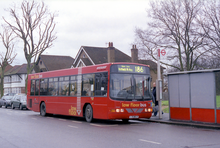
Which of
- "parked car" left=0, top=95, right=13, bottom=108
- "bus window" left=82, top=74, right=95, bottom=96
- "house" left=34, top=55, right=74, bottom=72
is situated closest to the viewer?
"bus window" left=82, top=74, right=95, bottom=96

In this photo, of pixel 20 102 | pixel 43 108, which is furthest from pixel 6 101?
pixel 43 108

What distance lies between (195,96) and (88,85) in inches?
217

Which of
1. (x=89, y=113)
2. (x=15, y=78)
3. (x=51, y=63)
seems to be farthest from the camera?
(x=15, y=78)

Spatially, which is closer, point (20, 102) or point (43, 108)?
point (43, 108)

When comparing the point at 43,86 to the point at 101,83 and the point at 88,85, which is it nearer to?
the point at 88,85

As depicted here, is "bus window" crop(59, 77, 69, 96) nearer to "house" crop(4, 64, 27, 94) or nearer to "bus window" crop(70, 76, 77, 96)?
"bus window" crop(70, 76, 77, 96)

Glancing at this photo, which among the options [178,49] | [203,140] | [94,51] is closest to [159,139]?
[203,140]

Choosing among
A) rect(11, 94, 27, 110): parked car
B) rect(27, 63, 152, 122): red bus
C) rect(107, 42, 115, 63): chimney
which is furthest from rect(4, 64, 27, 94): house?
rect(27, 63, 152, 122): red bus

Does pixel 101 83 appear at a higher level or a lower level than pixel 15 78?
lower

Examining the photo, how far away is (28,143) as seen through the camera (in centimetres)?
892

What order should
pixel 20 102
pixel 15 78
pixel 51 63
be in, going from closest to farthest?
pixel 20 102
pixel 51 63
pixel 15 78

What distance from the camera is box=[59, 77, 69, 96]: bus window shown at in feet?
57.8

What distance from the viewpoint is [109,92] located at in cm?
1381

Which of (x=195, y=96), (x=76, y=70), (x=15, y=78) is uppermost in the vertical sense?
(x=15, y=78)
